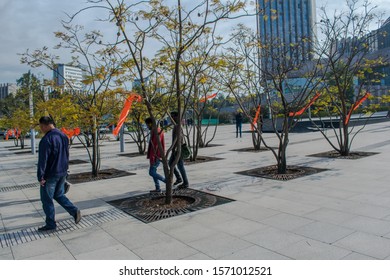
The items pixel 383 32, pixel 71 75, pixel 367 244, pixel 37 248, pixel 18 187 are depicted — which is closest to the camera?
pixel 367 244

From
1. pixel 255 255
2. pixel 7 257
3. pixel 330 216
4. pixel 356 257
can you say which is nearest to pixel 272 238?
pixel 255 255

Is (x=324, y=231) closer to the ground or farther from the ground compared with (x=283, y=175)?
closer to the ground

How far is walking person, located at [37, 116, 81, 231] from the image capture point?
4848 mm

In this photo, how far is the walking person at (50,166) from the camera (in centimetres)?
485

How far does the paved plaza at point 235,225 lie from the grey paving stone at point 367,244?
0.03 ft

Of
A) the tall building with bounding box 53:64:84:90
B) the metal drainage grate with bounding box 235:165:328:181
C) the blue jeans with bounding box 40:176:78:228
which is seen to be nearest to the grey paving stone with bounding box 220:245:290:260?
Answer: the blue jeans with bounding box 40:176:78:228

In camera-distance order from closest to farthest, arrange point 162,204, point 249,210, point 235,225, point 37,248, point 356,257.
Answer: point 356,257 < point 37,248 < point 235,225 < point 249,210 < point 162,204

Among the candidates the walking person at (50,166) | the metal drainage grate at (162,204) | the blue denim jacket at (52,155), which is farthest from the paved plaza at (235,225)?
the blue denim jacket at (52,155)

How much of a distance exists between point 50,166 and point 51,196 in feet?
1.43

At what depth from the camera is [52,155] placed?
16.3 feet

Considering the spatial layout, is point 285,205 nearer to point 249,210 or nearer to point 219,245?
point 249,210

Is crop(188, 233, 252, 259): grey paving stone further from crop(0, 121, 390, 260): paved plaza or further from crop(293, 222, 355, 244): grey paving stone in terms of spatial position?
crop(293, 222, 355, 244): grey paving stone

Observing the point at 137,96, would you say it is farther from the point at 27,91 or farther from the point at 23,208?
the point at 27,91

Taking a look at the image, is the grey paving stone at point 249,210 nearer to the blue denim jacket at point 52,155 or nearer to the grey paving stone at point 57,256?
the grey paving stone at point 57,256
